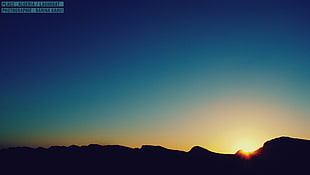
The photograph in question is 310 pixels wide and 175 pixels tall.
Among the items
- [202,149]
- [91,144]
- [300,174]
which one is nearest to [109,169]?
[91,144]

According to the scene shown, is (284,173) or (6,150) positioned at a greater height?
(6,150)

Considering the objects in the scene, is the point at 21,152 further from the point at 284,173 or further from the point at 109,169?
the point at 284,173

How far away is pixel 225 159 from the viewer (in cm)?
11644

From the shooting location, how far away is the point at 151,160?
12656 centimetres

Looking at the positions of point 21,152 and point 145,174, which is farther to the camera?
point 21,152

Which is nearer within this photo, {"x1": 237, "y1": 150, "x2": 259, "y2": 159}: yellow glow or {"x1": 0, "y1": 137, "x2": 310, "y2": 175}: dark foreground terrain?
{"x1": 0, "y1": 137, "x2": 310, "y2": 175}: dark foreground terrain

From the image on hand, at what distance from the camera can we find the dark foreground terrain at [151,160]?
10500 centimetres

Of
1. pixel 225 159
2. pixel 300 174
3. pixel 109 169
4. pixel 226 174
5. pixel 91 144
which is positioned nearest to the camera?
pixel 300 174

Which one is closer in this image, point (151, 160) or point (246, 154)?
point (246, 154)

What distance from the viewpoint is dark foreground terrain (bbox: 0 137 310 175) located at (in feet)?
344

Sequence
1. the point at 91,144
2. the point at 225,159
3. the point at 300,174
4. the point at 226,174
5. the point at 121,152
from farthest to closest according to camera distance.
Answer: the point at 91,144 < the point at 121,152 < the point at 225,159 < the point at 226,174 < the point at 300,174

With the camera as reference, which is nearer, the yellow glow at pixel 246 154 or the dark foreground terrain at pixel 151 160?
the dark foreground terrain at pixel 151 160

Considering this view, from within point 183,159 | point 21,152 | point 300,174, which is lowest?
point 300,174

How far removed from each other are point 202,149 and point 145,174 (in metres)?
29.4
